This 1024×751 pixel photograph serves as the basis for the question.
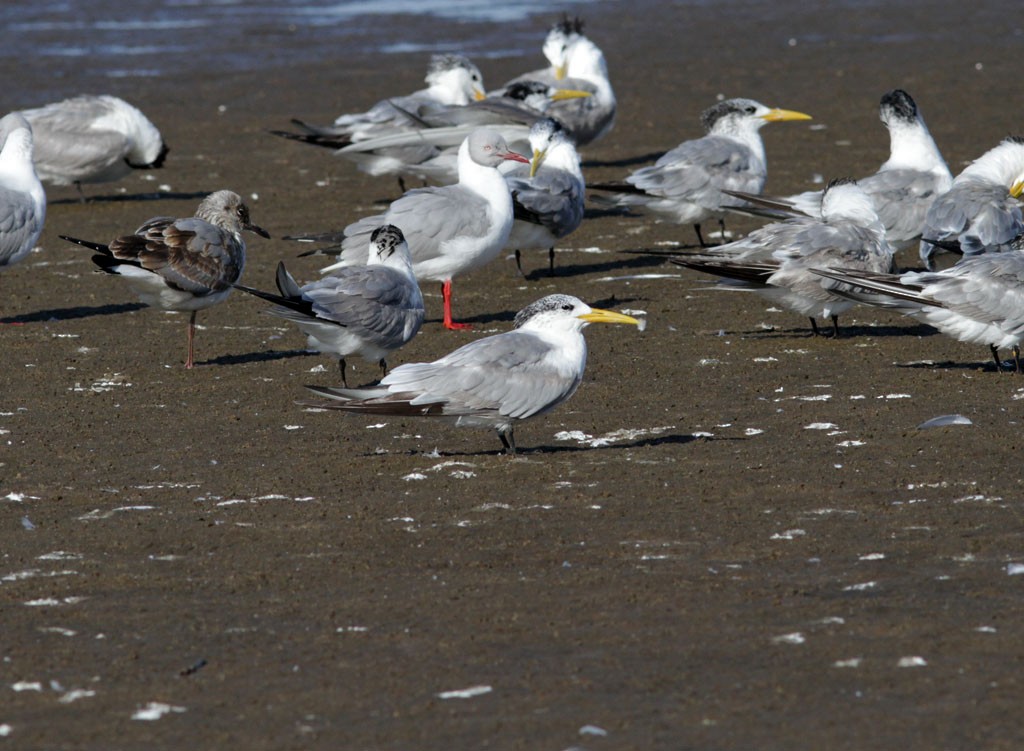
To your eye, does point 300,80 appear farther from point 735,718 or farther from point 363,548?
point 735,718

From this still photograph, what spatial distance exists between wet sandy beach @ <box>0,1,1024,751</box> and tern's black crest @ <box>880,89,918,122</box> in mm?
1826

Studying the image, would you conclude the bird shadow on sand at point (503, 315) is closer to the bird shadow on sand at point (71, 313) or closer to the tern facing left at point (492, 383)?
the bird shadow on sand at point (71, 313)

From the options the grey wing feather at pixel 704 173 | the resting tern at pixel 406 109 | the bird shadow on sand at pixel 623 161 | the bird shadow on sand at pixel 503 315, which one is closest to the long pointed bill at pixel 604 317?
the bird shadow on sand at pixel 503 315

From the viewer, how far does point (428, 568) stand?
535 cm

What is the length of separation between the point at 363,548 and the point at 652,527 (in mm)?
1003

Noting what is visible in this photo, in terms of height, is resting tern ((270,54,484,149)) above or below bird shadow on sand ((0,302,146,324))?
above

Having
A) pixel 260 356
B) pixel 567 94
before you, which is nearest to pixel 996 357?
pixel 260 356

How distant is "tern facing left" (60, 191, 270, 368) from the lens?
8.74 metres

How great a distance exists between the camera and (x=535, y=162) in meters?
11.4

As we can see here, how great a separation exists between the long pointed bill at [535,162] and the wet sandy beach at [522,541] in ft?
2.54

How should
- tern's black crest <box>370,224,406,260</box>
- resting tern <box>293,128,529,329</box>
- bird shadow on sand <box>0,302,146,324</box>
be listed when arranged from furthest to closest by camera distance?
bird shadow on sand <box>0,302,146,324</box>, resting tern <box>293,128,529,329</box>, tern's black crest <box>370,224,406,260</box>

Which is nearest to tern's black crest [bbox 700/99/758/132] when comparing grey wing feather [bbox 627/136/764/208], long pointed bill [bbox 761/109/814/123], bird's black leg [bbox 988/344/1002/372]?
long pointed bill [bbox 761/109/814/123]

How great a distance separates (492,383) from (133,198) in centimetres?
900

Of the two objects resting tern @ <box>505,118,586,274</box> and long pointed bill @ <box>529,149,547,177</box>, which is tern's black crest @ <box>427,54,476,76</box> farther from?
long pointed bill @ <box>529,149,547,177</box>
